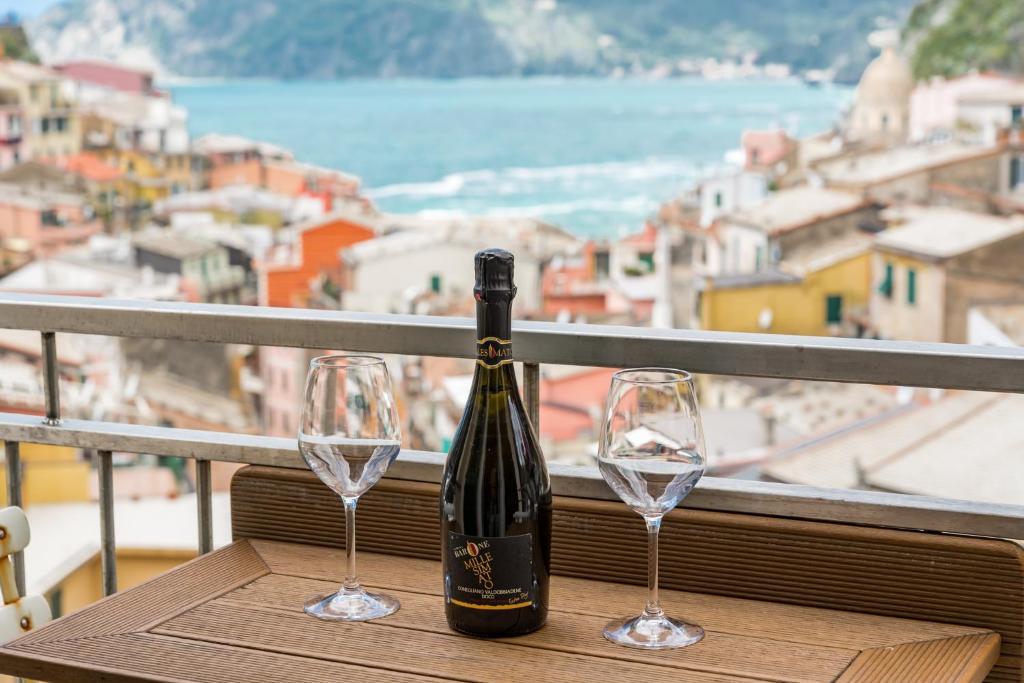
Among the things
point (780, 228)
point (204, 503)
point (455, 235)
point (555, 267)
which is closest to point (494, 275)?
point (204, 503)

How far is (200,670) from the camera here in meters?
0.69

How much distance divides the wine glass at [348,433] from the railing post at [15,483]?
46 centimetres

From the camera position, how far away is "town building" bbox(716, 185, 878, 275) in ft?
68.0

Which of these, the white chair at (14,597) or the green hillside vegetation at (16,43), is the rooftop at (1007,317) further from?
the green hillside vegetation at (16,43)

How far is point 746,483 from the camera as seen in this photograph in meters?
0.89

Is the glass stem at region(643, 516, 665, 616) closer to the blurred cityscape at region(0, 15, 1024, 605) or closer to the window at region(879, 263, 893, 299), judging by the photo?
the blurred cityscape at region(0, 15, 1024, 605)

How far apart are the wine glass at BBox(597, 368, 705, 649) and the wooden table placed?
3 cm

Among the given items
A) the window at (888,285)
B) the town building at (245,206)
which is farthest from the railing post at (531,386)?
the town building at (245,206)

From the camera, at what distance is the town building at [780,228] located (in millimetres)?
20734

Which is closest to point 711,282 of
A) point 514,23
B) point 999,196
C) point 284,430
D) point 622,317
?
point 622,317

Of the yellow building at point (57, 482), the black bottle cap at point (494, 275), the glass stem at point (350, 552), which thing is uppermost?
the black bottle cap at point (494, 275)

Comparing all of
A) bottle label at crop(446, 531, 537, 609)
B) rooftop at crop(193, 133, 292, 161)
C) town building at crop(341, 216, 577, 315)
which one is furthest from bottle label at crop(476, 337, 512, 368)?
rooftop at crop(193, 133, 292, 161)

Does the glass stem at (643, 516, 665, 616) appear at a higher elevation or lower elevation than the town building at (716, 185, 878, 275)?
higher

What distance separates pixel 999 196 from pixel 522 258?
8.22m
